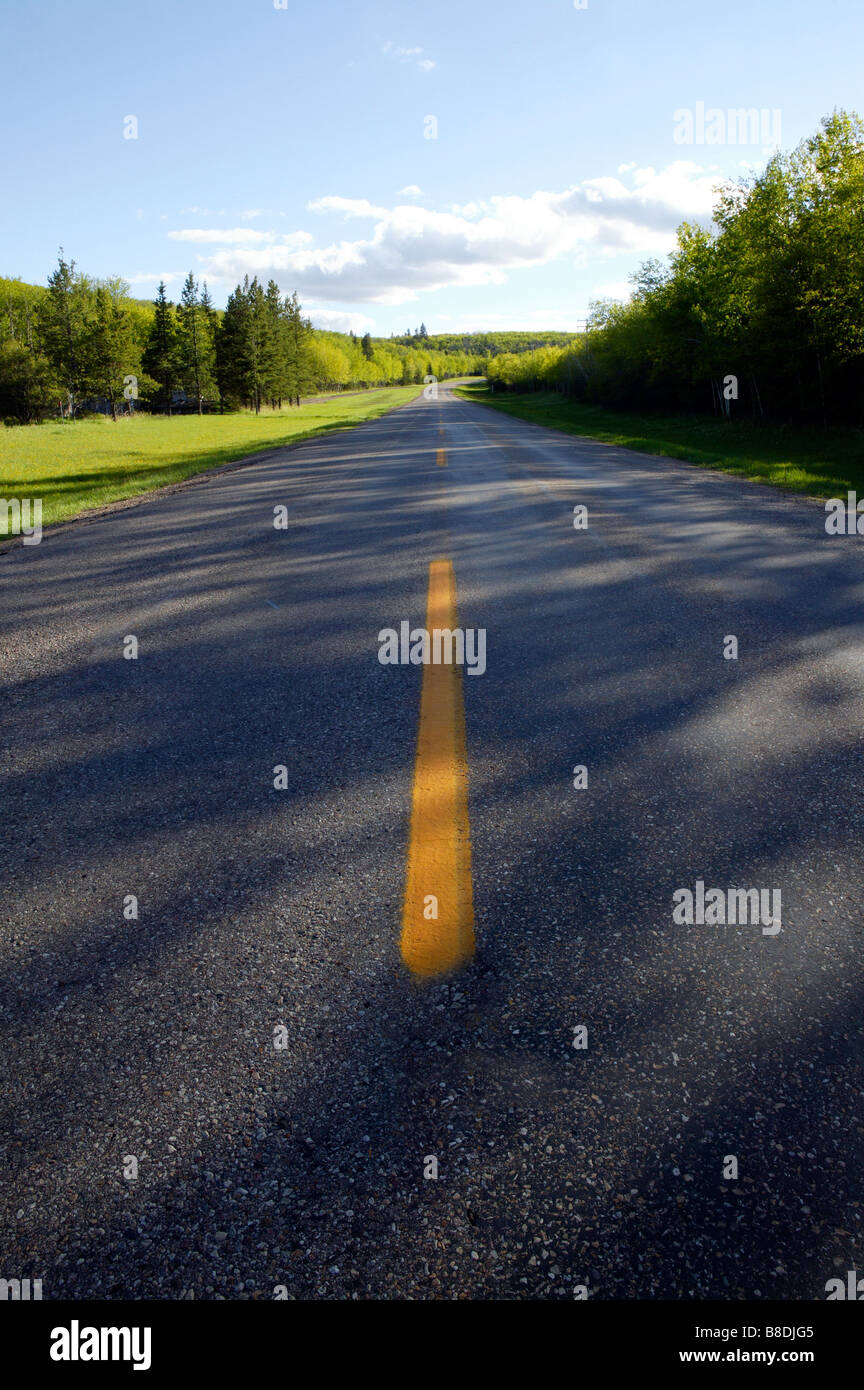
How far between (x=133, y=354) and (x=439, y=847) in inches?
2991

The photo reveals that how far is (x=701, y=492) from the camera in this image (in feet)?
42.3

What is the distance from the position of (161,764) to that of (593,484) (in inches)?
454

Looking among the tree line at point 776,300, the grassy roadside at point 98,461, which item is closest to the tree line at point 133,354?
the grassy roadside at point 98,461

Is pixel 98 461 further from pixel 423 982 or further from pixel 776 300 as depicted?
pixel 423 982

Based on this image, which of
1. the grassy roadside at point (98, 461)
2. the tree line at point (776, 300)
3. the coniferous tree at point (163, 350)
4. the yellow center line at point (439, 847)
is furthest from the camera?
the coniferous tree at point (163, 350)

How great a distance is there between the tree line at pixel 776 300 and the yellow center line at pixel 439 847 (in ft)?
73.2

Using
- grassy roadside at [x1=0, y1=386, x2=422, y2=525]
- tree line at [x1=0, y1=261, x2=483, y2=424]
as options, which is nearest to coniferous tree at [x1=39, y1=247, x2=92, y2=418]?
tree line at [x1=0, y1=261, x2=483, y2=424]

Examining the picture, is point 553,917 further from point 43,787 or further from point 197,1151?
point 43,787

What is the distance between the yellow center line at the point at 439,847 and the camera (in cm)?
242

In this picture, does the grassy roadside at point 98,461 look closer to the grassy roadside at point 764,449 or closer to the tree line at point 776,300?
the grassy roadside at point 764,449

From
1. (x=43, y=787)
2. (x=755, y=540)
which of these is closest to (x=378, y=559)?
(x=755, y=540)

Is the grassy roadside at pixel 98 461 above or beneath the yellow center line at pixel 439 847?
above

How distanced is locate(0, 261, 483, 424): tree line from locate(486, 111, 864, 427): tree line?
44877mm

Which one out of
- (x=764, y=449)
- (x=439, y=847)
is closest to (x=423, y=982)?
(x=439, y=847)
